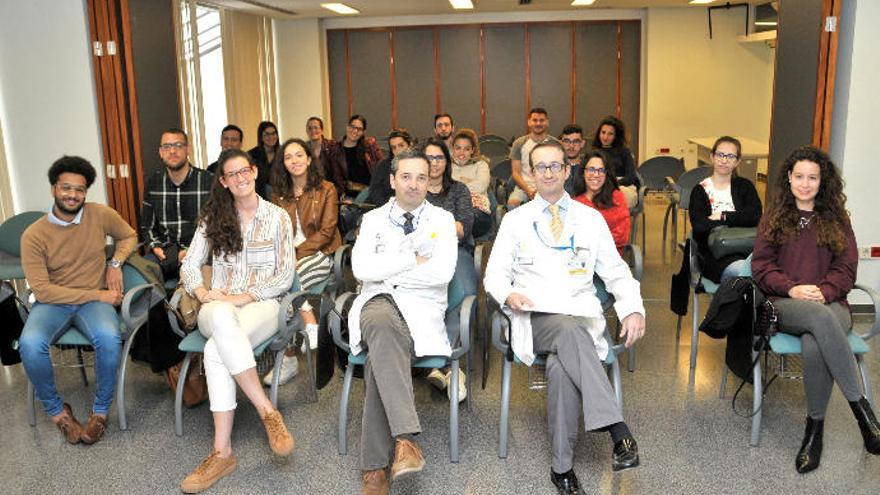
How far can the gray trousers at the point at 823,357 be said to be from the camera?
356cm

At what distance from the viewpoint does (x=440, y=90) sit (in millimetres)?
13039

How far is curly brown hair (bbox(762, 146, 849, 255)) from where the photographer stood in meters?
3.92

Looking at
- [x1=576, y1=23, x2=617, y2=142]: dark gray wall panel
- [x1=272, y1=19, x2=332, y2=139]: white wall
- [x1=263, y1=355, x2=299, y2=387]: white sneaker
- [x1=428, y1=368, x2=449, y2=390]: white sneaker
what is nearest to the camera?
[x1=428, y1=368, x2=449, y2=390]: white sneaker

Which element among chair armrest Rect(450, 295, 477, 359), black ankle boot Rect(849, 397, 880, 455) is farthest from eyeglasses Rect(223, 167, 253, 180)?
black ankle boot Rect(849, 397, 880, 455)

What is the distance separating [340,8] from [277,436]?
8.37 metres

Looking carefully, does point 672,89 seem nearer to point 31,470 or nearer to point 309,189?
point 309,189

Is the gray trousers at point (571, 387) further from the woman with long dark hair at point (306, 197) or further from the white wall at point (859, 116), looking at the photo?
the white wall at point (859, 116)

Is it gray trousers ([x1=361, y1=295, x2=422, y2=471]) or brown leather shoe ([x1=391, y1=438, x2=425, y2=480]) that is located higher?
gray trousers ([x1=361, y1=295, x2=422, y2=471])

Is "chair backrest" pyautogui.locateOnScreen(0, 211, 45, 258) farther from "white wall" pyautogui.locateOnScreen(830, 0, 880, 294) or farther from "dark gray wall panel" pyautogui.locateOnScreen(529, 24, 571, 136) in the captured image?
"dark gray wall panel" pyautogui.locateOnScreen(529, 24, 571, 136)

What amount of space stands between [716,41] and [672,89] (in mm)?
→ 897

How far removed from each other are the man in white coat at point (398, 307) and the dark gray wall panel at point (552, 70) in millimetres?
9232

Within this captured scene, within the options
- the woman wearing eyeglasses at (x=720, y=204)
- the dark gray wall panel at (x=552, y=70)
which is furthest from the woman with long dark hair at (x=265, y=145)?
the dark gray wall panel at (x=552, y=70)

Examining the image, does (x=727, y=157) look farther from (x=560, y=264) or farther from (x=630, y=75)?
(x=630, y=75)

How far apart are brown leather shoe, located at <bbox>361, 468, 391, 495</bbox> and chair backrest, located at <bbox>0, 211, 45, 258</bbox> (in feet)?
9.28
